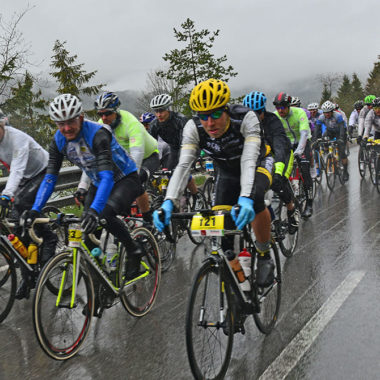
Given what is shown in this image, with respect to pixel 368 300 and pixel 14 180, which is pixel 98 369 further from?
pixel 368 300

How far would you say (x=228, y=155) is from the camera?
382 cm

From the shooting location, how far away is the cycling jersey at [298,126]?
26.1ft

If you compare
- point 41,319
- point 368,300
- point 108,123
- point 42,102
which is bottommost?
point 368,300

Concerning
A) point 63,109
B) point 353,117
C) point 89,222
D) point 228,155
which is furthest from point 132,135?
point 353,117

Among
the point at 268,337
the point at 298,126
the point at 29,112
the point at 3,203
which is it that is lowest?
the point at 268,337

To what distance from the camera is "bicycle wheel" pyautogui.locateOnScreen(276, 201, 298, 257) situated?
5.70 m

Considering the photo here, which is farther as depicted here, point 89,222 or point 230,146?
point 230,146

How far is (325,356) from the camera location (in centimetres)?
343

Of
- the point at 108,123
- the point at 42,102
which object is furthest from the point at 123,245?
the point at 42,102

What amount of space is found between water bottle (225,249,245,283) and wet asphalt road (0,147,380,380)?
2.11 feet

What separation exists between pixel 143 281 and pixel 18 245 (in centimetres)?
141

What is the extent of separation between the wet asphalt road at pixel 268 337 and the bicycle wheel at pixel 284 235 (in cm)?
22

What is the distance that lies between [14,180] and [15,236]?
1.99 feet

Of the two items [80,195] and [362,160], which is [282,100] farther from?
[362,160]
